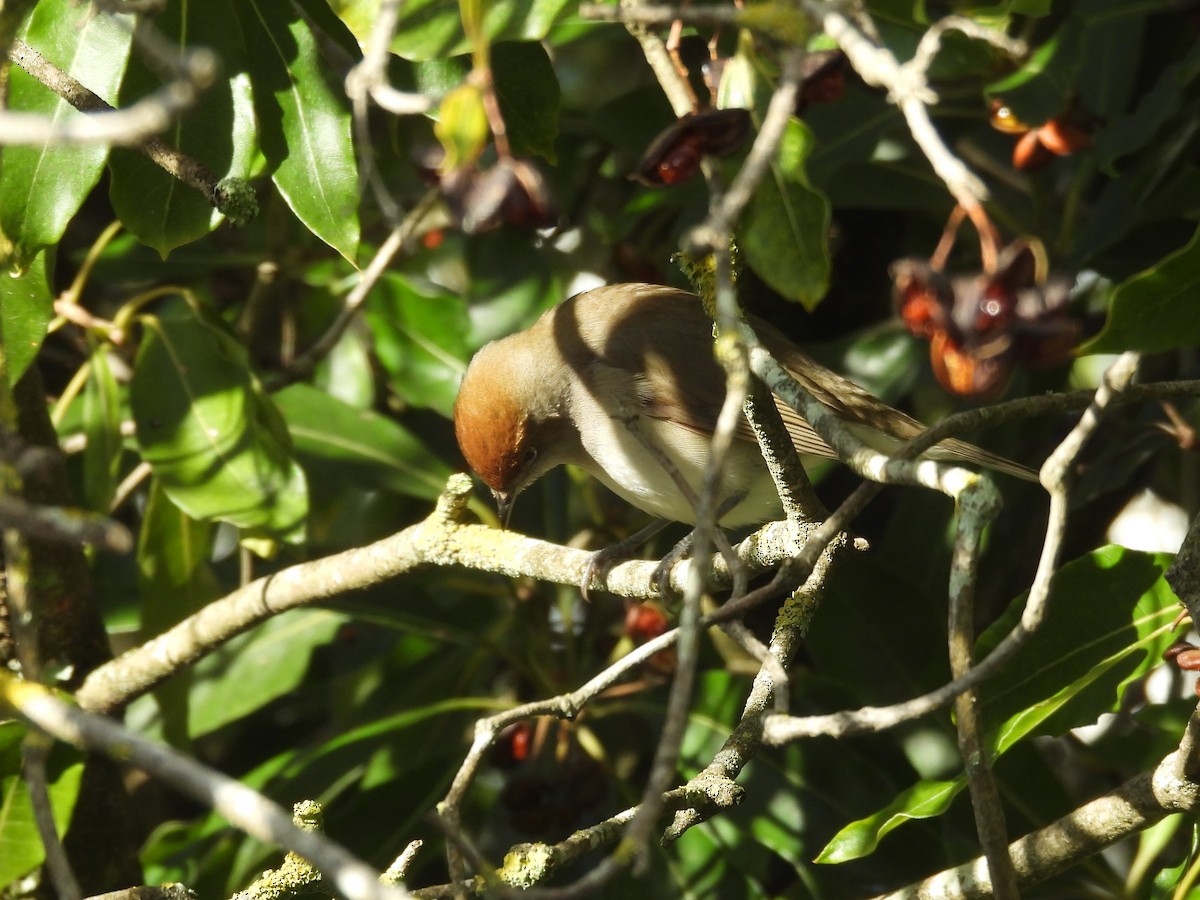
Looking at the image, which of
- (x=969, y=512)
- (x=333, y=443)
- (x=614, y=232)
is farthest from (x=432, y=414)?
(x=969, y=512)

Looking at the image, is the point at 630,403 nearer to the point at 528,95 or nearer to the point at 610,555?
the point at 610,555

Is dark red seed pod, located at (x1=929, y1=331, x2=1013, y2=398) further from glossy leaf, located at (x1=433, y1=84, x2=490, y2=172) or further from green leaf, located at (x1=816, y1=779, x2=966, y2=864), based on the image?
green leaf, located at (x1=816, y1=779, x2=966, y2=864)

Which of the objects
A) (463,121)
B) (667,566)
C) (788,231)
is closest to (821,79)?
(788,231)

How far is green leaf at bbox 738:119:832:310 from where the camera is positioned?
8.42 ft

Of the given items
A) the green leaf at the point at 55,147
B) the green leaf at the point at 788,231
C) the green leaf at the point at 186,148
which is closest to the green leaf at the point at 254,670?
the green leaf at the point at 186,148

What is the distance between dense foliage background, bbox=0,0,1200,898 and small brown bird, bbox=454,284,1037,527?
0.94ft

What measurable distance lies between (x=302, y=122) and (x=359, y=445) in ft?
4.47

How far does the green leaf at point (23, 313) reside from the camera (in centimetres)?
265

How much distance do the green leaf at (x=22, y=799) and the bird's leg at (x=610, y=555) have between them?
1294 millimetres

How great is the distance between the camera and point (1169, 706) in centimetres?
317

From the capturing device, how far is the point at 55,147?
2.62m

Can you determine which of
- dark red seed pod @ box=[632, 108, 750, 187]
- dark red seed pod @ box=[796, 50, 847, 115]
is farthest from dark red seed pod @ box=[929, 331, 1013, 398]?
dark red seed pod @ box=[796, 50, 847, 115]

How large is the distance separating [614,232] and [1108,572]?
6.60 feet

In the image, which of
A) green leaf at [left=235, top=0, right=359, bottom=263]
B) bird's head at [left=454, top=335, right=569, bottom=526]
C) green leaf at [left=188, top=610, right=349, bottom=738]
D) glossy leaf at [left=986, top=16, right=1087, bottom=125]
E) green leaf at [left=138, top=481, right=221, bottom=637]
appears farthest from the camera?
green leaf at [left=188, top=610, right=349, bottom=738]
